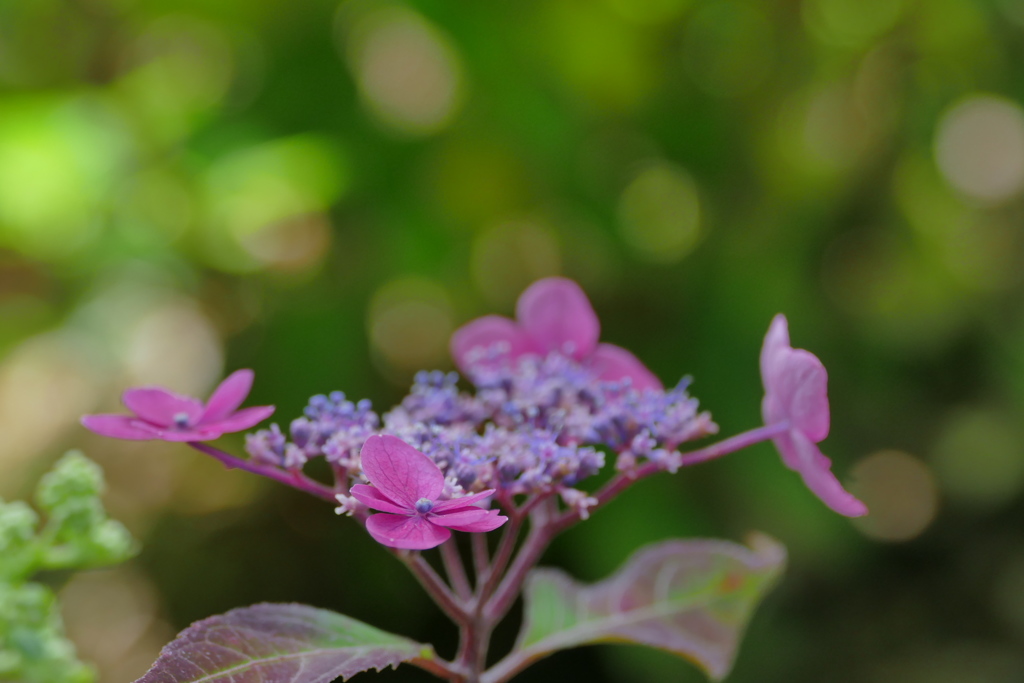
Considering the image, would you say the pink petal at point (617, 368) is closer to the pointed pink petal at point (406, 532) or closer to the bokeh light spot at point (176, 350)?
the pointed pink petal at point (406, 532)

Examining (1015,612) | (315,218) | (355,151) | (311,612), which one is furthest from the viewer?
(1015,612)

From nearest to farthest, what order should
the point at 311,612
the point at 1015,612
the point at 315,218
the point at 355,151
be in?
the point at 311,612 < the point at 355,151 < the point at 315,218 < the point at 1015,612

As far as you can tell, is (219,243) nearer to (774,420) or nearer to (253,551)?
(253,551)

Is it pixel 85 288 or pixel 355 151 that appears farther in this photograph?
pixel 355 151

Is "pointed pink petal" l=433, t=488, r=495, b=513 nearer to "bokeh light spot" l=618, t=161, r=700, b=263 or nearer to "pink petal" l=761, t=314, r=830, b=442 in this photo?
"pink petal" l=761, t=314, r=830, b=442

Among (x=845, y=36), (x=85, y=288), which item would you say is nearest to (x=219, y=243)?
(x=85, y=288)

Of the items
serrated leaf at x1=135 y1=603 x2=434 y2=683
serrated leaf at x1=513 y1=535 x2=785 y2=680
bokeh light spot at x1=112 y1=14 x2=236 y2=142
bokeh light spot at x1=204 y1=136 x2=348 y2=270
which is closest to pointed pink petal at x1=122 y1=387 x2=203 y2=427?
serrated leaf at x1=135 y1=603 x2=434 y2=683
